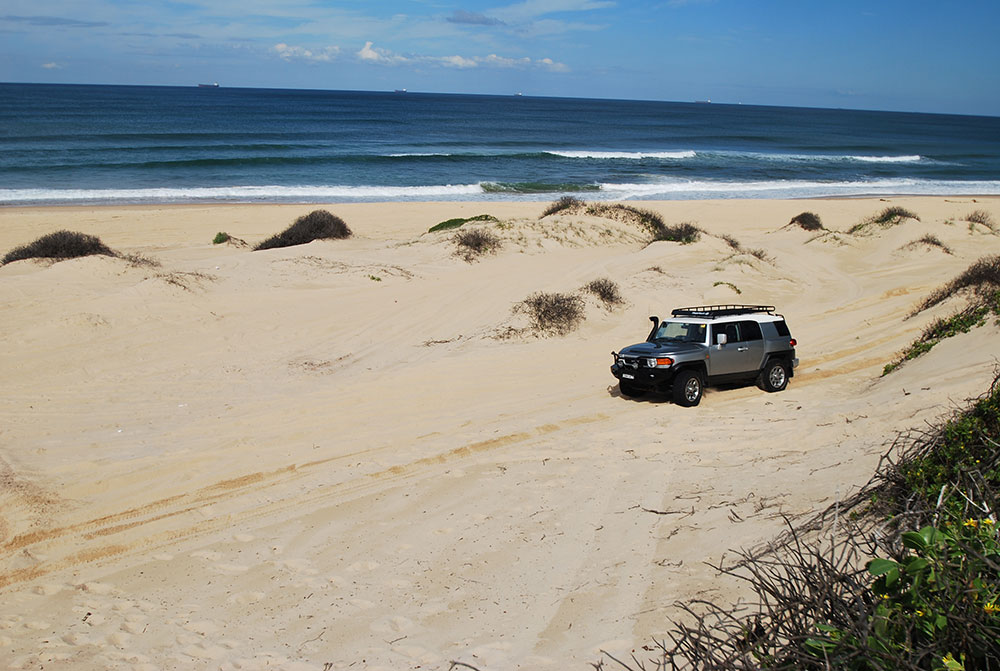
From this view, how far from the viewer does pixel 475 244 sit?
22547 millimetres

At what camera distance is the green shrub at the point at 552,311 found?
1677 cm

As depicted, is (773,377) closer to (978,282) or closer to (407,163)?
(978,282)

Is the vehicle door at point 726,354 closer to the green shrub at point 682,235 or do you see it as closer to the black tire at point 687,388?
the black tire at point 687,388

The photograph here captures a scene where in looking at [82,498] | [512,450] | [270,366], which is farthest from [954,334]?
[82,498]

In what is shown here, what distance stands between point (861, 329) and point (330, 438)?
12463 mm

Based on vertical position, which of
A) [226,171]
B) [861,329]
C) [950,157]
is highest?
[950,157]

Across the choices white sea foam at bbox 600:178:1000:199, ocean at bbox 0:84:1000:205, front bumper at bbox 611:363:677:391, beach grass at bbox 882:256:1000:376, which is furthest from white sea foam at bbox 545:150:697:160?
front bumper at bbox 611:363:677:391

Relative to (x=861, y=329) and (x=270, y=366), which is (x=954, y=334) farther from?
(x=270, y=366)

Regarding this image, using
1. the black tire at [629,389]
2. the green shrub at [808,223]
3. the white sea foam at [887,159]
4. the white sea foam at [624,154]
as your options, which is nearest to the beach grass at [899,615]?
the black tire at [629,389]

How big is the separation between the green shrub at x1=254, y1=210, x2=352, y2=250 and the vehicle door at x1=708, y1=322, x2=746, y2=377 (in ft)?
52.9

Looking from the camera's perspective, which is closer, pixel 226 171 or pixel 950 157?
pixel 226 171

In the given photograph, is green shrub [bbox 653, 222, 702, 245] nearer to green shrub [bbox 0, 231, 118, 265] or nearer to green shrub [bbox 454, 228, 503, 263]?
green shrub [bbox 454, 228, 503, 263]

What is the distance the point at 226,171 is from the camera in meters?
50.0

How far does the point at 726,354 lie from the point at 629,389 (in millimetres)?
1783
